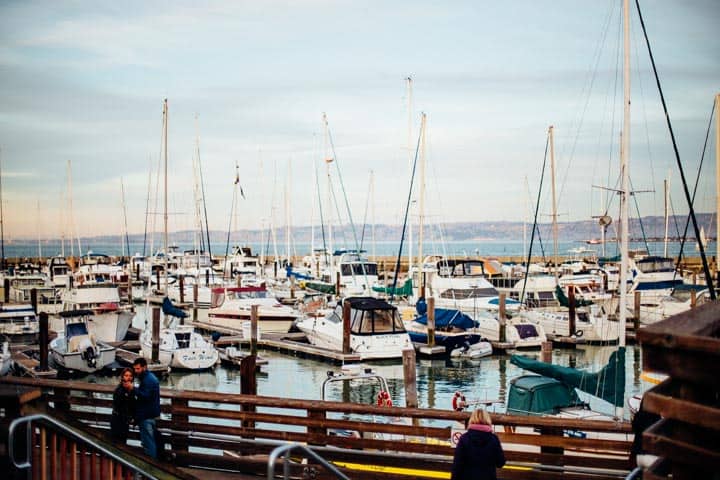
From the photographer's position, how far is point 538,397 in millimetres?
15898

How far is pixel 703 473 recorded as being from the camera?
129 inches

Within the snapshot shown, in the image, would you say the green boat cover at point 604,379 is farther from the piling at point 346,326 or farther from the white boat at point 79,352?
the white boat at point 79,352

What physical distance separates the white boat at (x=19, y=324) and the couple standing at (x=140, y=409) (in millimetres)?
28243

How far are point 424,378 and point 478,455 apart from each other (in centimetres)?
2370

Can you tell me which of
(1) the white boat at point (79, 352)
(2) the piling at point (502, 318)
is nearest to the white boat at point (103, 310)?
(1) the white boat at point (79, 352)

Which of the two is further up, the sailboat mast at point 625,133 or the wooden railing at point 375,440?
the sailboat mast at point 625,133

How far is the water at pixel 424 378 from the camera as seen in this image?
27.2m

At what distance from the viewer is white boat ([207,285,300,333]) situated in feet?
137

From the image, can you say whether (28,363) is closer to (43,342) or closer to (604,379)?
(43,342)

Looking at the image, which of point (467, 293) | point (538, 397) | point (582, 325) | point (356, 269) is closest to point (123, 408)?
point (538, 397)

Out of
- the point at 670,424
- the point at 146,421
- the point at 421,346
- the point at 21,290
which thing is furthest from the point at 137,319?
the point at 670,424

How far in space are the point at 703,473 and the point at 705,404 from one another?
0.31 meters

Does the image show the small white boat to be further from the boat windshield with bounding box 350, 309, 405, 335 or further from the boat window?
the boat window

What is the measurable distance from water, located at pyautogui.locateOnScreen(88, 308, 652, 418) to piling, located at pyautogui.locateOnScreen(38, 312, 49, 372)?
9.86 ft
